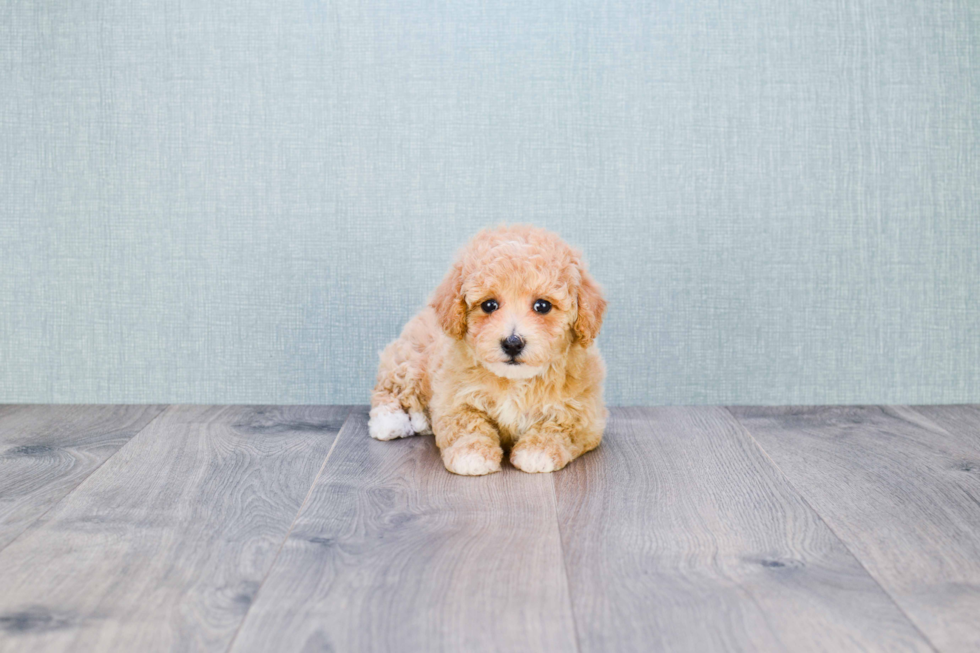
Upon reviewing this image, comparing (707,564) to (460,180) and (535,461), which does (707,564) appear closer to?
(535,461)

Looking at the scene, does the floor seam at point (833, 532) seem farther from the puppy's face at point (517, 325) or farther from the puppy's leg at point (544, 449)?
the puppy's face at point (517, 325)

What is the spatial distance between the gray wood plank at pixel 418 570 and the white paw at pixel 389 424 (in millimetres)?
255

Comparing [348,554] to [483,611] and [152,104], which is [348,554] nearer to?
[483,611]

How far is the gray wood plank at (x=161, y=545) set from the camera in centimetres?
112

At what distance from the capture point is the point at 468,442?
5.85 ft

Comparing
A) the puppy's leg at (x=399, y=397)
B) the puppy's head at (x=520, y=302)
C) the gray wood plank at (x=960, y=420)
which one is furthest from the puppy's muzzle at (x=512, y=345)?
the gray wood plank at (x=960, y=420)

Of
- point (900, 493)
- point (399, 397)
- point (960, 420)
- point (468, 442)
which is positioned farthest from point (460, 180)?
point (960, 420)

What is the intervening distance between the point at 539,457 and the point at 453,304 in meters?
0.38

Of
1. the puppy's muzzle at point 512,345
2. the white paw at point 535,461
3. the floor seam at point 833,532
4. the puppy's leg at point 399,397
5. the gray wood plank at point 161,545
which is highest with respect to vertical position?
the puppy's muzzle at point 512,345

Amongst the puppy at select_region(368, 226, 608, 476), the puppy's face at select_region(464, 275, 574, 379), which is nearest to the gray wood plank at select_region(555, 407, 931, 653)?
the puppy at select_region(368, 226, 608, 476)

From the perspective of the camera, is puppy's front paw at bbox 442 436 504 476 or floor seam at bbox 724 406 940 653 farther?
puppy's front paw at bbox 442 436 504 476

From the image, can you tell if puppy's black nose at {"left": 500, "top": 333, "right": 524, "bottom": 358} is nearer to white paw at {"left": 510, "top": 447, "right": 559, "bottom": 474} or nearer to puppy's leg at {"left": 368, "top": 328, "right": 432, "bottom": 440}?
white paw at {"left": 510, "top": 447, "right": 559, "bottom": 474}

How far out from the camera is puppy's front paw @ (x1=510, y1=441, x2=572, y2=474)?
1.77m

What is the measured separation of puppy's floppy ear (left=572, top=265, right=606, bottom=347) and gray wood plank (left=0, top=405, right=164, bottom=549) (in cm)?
112
